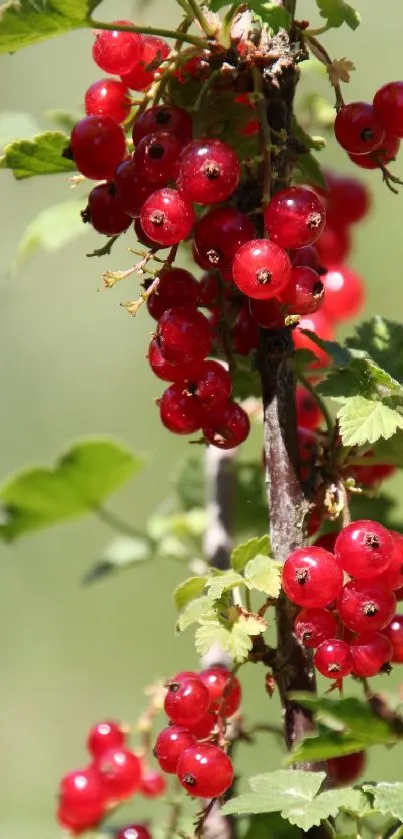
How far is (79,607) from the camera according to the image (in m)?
5.71

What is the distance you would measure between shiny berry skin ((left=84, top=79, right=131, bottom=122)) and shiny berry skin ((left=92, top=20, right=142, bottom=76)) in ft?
0.06

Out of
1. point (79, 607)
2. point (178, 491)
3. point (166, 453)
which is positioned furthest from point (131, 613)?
point (178, 491)

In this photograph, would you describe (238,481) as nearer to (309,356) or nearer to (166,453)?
(309,356)

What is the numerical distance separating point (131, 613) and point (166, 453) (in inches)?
29.8

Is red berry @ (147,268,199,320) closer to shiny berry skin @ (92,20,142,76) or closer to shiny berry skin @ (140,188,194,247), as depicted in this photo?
shiny berry skin @ (140,188,194,247)

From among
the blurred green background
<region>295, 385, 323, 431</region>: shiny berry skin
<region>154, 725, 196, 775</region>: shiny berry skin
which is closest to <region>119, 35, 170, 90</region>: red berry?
<region>295, 385, 323, 431</region>: shiny berry skin

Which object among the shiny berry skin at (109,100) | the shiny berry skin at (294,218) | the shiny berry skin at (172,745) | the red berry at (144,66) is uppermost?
the red berry at (144,66)

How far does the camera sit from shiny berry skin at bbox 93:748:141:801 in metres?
1.83

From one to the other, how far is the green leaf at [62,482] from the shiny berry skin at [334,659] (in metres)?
0.98

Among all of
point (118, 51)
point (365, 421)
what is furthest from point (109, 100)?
point (365, 421)

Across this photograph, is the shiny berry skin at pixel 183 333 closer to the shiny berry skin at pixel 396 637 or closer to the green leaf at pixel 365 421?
the green leaf at pixel 365 421

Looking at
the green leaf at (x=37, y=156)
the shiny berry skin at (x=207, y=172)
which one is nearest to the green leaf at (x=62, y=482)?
the green leaf at (x=37, y=156)

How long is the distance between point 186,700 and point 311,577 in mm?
212

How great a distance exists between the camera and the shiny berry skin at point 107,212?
1415mm
